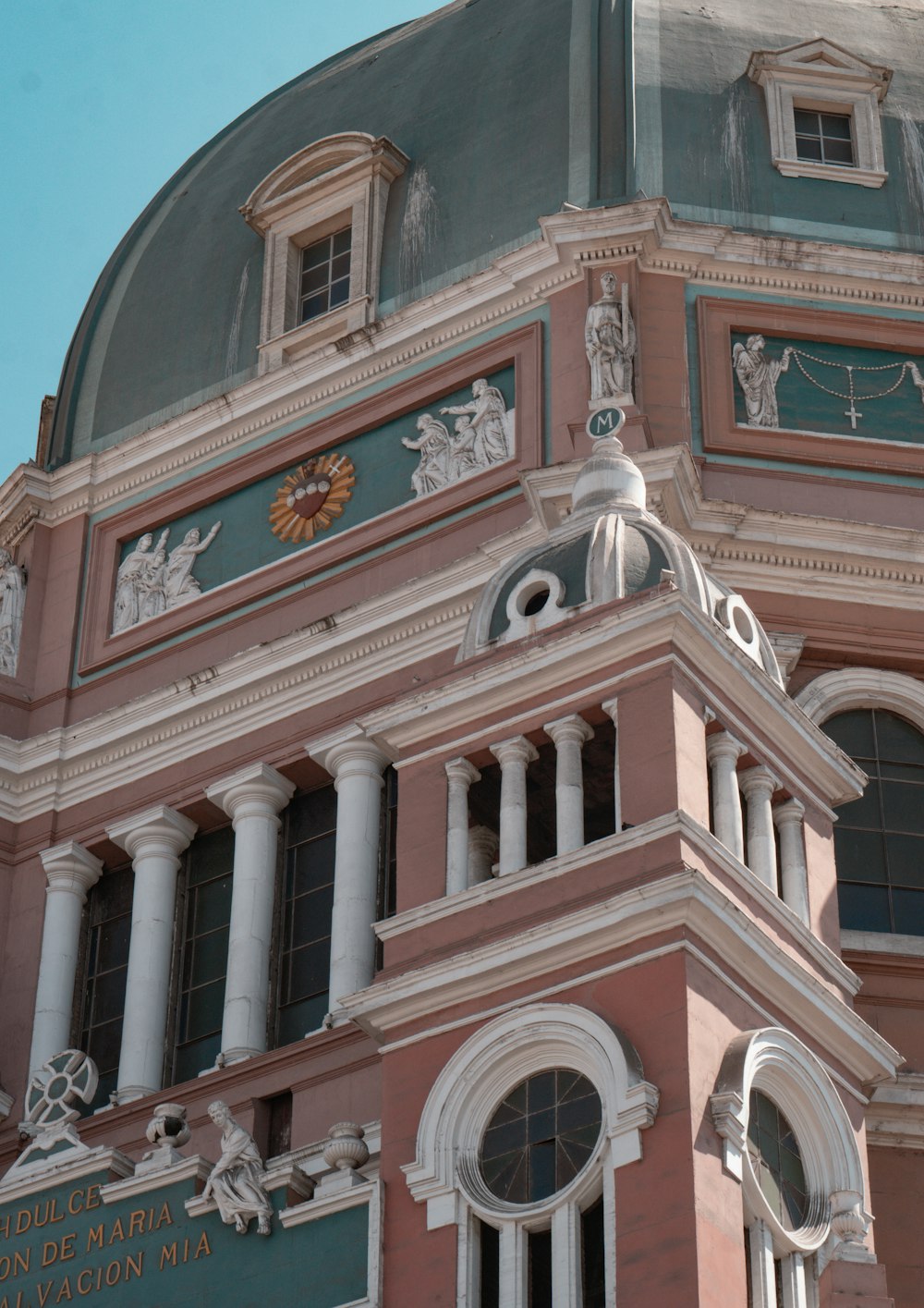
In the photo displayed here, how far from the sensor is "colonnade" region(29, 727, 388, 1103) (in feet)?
110

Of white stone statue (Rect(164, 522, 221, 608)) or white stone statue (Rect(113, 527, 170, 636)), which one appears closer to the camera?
white stone statue (Rect(164, 522, 221, 608))

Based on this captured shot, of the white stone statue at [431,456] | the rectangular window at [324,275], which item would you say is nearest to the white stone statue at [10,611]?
the rectangular window at [324,275]

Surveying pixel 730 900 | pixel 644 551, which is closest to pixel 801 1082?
pixel 730 900

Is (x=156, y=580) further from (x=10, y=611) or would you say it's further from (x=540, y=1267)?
(x=540, y=1267)

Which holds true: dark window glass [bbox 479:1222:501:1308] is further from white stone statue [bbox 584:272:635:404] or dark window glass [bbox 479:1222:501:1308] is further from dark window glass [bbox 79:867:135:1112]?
white stone statue [bbox 584:272:635:404]

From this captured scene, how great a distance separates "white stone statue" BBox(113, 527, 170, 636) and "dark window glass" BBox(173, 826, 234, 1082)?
3275mm

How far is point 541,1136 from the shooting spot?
2470 centimetres

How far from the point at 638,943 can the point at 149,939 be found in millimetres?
11279

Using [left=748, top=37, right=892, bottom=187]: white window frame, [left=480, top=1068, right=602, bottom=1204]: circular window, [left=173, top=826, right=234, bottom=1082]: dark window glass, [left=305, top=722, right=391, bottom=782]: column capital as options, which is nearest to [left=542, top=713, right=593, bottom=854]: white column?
[left=480, top=1068, right=602, bottom=1204]: circular window

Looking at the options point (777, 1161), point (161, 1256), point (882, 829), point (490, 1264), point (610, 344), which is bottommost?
point (490, 1264)

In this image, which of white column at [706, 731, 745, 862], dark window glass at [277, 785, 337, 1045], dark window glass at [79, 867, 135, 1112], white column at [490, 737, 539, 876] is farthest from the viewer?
dark window glass at [79, 867, 135, 1112]

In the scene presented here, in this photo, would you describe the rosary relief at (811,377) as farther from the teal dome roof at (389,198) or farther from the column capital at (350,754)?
the column capital at (350,754)

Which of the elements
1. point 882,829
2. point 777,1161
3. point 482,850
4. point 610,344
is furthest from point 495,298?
point 777,1161

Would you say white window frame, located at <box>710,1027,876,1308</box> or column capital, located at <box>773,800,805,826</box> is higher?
column capital, located at <box>773,800,805,826</box>
